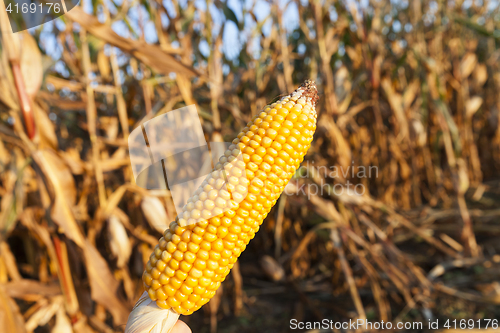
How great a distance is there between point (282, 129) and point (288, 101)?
6 centimetres

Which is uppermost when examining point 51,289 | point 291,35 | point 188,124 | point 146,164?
point 291,35

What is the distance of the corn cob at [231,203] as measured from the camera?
55 cm

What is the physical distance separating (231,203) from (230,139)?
50.1 inches

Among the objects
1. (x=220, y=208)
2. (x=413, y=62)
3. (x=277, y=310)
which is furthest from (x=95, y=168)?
(x=413, y=62)

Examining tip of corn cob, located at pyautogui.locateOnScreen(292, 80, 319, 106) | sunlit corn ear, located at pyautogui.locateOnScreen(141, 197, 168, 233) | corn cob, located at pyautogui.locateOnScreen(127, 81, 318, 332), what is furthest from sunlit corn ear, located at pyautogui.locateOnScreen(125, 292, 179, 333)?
sunlit corn ear, located at pyautogui.locateOnScreen(141, 197, 168, 233)

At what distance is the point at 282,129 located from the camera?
1.80ft

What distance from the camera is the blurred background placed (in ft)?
3.93

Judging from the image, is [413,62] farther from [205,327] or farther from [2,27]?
[2,27]

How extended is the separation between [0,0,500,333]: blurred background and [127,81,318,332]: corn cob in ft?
2.11

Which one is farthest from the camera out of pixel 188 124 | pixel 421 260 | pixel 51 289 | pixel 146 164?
pixel 421 260

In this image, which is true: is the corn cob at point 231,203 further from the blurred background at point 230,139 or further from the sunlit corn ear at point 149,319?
the blurred background at point 230,139

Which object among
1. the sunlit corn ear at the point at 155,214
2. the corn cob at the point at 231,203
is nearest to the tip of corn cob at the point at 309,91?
the corn cob at the point at 231,203

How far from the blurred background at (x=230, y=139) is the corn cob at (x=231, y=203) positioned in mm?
643

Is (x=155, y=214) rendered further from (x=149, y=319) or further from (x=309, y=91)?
(x=309, y=91)
